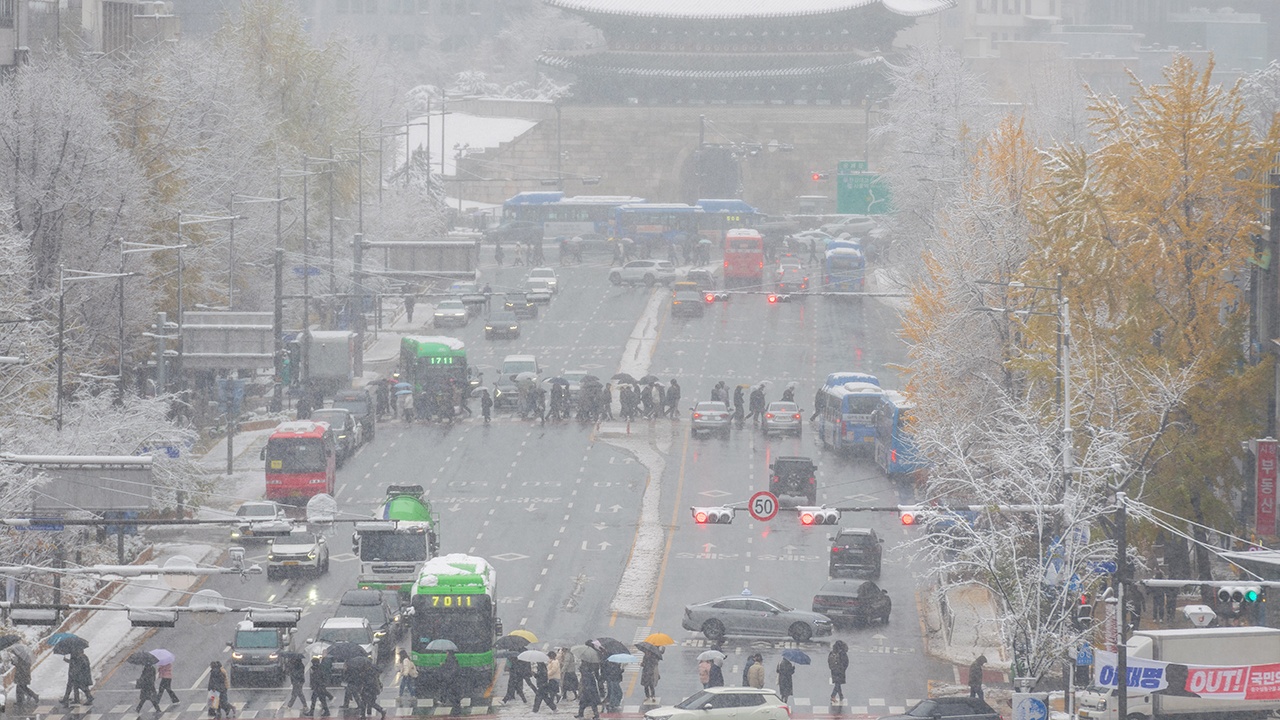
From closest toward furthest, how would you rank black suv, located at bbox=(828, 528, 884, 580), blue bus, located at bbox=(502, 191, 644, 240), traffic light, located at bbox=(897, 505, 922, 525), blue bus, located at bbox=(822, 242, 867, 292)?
traffic light, located at bbox=(897, 505, 922, 525)
black suv, located at bbox=(828, 528, 884, 580)
blue bus, located at bbox=(822, 242, 867, 292)
blue bus, located at bbox=(502, 191, 644, 240)

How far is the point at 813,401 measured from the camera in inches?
2793

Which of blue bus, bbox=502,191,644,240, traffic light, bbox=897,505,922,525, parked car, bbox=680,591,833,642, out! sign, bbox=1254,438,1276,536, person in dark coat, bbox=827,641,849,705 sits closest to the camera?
traffic light, bbox=897,505,922,525

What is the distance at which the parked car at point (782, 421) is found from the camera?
6462cm

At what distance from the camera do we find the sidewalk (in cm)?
3984

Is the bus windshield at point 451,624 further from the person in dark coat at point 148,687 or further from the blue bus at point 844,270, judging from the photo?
the blue bus at point 844,270

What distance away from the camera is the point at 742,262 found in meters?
90.8

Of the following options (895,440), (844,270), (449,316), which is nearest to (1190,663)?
(895,440)

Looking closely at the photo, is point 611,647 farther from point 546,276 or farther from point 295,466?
point 546,276

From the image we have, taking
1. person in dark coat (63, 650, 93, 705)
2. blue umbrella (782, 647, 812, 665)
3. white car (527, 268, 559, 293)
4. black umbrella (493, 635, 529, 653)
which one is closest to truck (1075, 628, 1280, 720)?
blue umbrella (782, 647, 812, 665)

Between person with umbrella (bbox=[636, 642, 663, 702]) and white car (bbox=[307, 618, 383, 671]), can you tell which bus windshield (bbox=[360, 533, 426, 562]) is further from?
person with umbrella (bbox=[636, 642, 663, 702])

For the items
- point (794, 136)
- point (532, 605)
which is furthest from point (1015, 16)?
point (532, 605)

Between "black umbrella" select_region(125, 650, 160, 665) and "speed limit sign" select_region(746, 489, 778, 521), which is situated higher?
"speed limit sign" select_region(746, 489, 778, 521)

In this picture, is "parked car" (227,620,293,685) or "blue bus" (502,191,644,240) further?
"blue bus" (502,191,644,240)

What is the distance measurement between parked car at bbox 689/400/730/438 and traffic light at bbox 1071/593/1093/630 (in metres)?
27.7
